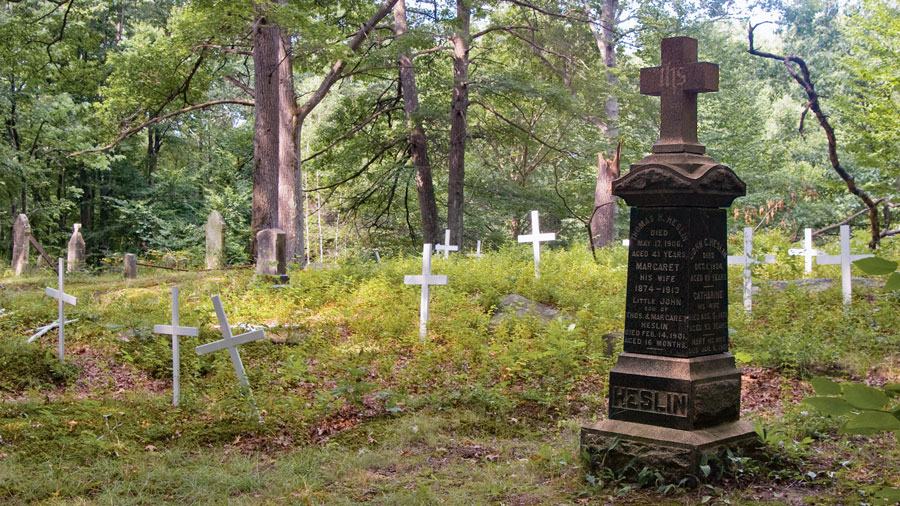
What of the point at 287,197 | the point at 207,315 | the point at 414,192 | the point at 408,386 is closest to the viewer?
the point at 408,386

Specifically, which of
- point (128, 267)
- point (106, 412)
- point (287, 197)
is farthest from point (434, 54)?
point (106, 412)

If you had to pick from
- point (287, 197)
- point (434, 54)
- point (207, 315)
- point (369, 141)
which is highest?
point (434, 54)

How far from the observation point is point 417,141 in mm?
20141

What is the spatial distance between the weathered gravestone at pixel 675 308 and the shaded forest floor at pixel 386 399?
30cm

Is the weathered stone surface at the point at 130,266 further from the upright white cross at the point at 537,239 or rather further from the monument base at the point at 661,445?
the monument base at the point at 661,445

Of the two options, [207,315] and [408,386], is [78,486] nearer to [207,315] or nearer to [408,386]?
[408,386]

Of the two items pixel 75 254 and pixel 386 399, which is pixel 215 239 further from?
pixel 386 399

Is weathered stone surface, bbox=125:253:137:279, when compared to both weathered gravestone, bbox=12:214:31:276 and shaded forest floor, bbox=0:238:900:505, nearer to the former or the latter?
shaded forest floor, bbox=0:238:900:505

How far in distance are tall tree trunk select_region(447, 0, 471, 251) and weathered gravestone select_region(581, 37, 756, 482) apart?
45.2 ft

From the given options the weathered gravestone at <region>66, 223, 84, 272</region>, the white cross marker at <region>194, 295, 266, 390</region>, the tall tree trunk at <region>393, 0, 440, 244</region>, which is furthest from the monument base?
the weathered gravestone at <region>66, 223, 84, 272</region>

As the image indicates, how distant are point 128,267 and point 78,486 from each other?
12.8 meters

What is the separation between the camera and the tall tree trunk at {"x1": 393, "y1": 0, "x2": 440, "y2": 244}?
19859 millimetres

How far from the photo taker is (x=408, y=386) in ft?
26.2

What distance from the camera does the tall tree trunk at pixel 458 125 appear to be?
63.1 ft
